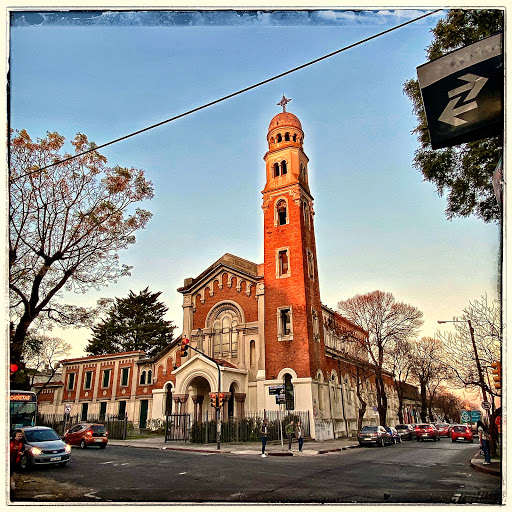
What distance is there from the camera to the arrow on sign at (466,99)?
27.4 feet

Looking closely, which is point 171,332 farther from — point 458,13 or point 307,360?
point 458,13

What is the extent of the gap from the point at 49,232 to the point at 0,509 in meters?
7.76

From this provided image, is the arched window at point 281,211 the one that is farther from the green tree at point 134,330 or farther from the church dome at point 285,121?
the green tree at point 134,330

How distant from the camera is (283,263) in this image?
33781 mm

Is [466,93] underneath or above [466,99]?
above

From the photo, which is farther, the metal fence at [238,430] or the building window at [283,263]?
the building window at [283,263]

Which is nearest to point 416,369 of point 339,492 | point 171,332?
point 171,332

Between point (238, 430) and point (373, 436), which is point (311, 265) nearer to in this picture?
point (373, 436)

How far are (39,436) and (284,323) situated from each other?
19181 mm

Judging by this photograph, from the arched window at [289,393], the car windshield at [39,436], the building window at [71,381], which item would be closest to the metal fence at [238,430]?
the arched window at [289,393]

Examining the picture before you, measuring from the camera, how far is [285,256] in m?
33.9

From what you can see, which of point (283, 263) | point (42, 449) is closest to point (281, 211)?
point (283, 263)

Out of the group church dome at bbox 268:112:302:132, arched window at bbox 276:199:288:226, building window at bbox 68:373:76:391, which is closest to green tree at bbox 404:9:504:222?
arched window at bbox 276:199:288:226

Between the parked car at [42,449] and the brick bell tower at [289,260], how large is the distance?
1733 centimetres
